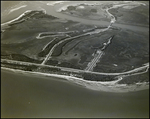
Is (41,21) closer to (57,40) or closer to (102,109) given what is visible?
(57,40)

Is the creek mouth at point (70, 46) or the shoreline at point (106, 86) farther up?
the creek mouth at point (70, 46)

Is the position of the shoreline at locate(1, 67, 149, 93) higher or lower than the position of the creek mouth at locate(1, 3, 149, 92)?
lower

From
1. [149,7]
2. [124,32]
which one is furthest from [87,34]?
[149,7]

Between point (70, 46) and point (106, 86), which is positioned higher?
point (70, 46)

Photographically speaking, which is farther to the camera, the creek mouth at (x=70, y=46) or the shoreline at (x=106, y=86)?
the creek mouth at (x=70, y=46)

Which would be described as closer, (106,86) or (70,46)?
(106,86)

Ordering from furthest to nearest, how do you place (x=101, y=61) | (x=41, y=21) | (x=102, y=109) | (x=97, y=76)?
(x=41, y=21)
(x=101, y=61)
(x=97, y=76)
(x=102, y=109)

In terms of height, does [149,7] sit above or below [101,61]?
above

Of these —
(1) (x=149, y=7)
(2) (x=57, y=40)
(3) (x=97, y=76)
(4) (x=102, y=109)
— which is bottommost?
(4) (x=102, y=109)

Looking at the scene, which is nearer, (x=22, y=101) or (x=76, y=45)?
(x=22, y=101)

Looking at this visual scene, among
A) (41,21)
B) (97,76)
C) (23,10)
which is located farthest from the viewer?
(23,10)

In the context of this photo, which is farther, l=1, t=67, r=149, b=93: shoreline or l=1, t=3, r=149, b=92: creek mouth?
l=1, t=3, r=149, b=92: creek mouth
